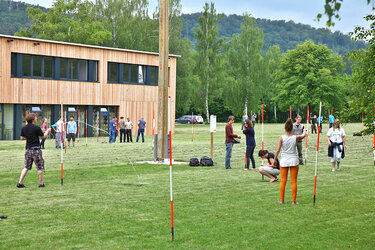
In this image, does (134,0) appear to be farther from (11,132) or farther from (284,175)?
(284,175)

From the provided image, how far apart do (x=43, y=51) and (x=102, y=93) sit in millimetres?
6435

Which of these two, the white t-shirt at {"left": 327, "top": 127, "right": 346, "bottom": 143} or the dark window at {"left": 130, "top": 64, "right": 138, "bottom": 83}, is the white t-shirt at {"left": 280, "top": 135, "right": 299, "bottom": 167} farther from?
the dark window at {"left": 130, "top": 64, "right": 138, "bottom": 83}

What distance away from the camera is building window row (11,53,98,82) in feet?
125

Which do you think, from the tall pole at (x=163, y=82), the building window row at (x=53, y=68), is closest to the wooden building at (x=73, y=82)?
the building window row at (x=53, y=68)

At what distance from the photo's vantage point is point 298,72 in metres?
74.5

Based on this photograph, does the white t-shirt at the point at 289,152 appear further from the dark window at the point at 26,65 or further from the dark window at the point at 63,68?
the dark window at the point at 63,68

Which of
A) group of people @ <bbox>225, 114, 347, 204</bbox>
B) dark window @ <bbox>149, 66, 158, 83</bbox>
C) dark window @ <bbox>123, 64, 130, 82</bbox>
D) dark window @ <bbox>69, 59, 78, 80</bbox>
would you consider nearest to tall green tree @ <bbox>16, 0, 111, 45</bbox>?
dark window @ <bbox>149, 66, 158, 83</bbox>

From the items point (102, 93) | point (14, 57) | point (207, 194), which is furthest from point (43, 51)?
point (207, 194)

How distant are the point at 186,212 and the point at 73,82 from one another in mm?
33526

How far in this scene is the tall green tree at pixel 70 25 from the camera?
61.0m

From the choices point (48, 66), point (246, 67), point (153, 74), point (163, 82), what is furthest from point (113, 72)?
point (246, 67)

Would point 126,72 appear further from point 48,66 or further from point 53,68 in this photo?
point 48,66

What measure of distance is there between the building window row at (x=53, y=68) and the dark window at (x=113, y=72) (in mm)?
1378

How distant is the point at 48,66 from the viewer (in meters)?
40.0
